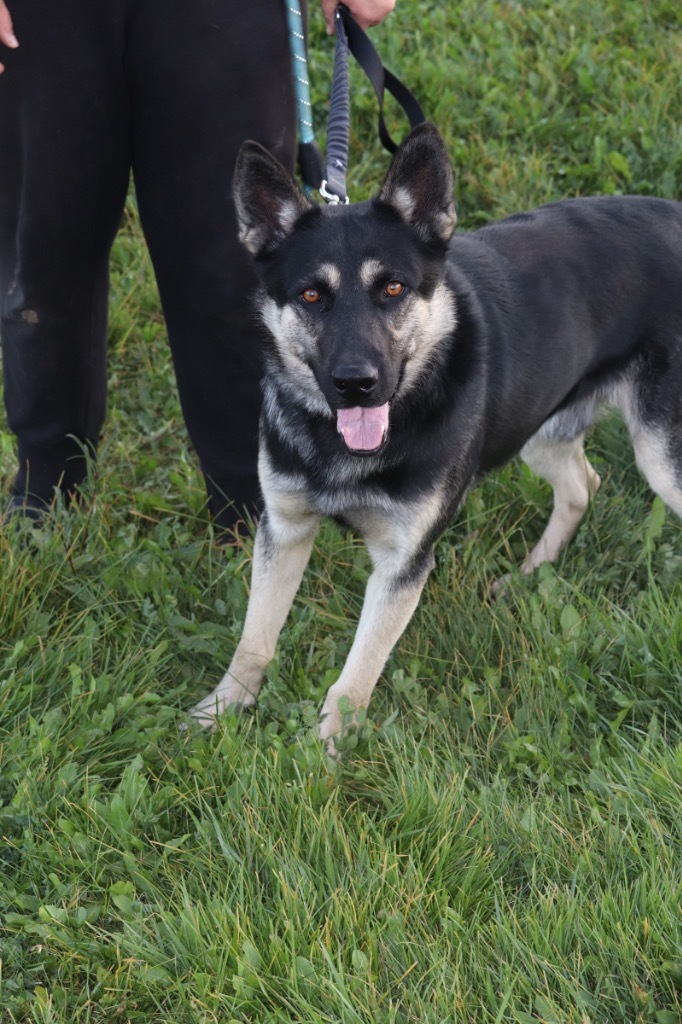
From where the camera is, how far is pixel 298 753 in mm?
2486

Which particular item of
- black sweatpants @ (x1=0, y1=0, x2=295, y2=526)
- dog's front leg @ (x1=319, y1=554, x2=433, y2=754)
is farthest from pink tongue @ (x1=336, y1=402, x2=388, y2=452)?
black sweatpants @ (x1=0, y1=0, x2=295, y2=526)

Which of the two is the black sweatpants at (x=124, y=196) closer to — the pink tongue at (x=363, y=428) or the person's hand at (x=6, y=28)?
the person's hand at (x=6, y=28)

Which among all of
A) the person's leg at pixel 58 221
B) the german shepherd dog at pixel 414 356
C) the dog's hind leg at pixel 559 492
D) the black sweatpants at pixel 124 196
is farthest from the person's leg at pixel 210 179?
the dog's hind leg at pixel 559 492

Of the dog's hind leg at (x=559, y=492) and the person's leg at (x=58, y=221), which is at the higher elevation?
the person's leg at (x=58, y=221)

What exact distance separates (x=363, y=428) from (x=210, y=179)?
3.23 ft

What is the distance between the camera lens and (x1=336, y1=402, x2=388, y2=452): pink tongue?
2.43 m

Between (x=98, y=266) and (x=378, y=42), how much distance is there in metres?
2.70

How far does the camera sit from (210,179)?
116 inches

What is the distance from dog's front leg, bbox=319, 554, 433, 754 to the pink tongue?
387 mm

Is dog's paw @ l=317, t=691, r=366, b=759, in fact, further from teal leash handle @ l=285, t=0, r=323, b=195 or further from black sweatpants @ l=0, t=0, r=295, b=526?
teal leash handle @ l=285, t=0, r=323, b=195

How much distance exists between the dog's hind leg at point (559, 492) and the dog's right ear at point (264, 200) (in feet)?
3.84

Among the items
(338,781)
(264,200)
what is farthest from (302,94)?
(338,781)

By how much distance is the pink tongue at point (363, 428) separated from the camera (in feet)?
7.97

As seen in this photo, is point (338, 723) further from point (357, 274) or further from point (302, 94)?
point (302, 94)
